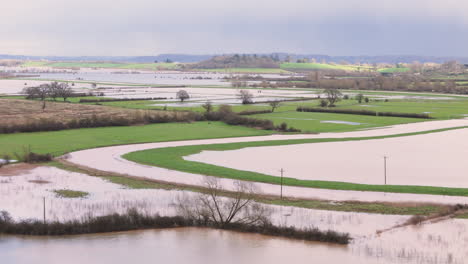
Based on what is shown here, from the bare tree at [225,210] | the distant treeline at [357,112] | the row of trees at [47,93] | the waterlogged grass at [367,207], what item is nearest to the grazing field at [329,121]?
the distant treeline at [357,112]

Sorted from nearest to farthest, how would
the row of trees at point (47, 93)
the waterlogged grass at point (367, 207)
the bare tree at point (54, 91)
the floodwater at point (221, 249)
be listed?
the floodwater at point (221, 249), the waterlogged grass at point (367, 207), the row of trees at point (47, 93), the bare tree at point (54, 91)

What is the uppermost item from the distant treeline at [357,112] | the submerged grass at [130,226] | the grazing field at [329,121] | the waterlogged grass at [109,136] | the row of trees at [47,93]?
the row of trees at [47,93]

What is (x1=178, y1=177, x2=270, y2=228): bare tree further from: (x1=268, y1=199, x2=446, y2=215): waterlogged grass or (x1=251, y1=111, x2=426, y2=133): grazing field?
(x1=251, y1=111, x2=426, y2=133): grazing field

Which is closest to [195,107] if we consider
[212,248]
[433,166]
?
[433,166]

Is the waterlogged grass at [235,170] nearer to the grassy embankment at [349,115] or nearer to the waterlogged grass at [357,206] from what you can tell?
the waterlogged grass at [357,206]

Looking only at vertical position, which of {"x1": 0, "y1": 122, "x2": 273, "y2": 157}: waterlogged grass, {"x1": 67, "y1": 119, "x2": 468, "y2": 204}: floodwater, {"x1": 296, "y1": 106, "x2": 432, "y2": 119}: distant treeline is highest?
{"x1": 296, "y1": 106, "x2": 432, "y2": 119}: distant treeline

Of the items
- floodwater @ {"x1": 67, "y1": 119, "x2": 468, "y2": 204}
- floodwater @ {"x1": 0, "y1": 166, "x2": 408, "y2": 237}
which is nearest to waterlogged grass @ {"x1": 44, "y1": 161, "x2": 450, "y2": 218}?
floodwater @ {"x1": 0, "y1": 166, "x2": 408, "y2": 237}
